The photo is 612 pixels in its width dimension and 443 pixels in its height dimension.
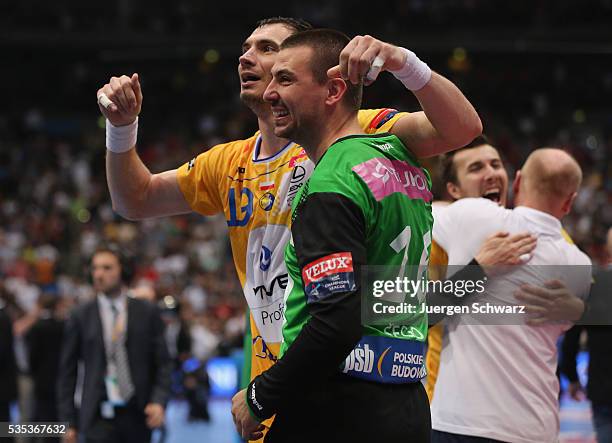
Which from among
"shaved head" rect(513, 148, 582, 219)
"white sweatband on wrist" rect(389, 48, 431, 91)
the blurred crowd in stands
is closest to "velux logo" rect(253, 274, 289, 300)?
"white sweatband on wrist" rect(389, 48, 431, 91)

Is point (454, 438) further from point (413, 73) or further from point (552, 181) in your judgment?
point (413, 73)

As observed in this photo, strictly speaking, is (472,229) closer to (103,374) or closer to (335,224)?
(335,224)

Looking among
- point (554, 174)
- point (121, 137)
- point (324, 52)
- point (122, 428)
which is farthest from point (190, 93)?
point (324, 52)

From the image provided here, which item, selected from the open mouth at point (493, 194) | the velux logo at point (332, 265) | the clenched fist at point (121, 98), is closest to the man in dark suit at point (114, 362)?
the open mouth at point (493, 194)

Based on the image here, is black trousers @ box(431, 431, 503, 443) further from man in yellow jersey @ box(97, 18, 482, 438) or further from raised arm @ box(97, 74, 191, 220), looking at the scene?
raised arm @ box(97, 74, 191, 220)

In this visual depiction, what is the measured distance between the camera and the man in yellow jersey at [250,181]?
360 cm

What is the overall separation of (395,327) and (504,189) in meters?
2.12

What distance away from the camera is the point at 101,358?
6.52m

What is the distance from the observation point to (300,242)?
8.82ft

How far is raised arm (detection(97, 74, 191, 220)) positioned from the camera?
11.7 ft

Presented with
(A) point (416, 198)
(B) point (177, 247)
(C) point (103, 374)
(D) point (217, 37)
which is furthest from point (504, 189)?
(D) point (217, 37)

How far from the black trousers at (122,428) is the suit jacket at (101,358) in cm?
7

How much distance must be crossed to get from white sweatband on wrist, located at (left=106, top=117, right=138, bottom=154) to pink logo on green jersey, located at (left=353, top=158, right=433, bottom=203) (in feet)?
4.25

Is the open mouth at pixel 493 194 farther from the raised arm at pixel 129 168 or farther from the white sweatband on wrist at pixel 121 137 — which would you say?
the white sweatband on wrist at pixel 121 137
